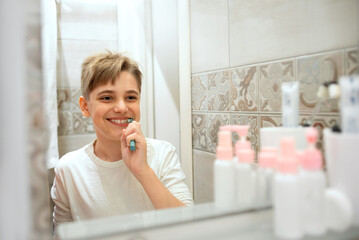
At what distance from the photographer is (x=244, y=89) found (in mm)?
855

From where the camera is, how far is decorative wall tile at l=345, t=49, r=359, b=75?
0.69 m

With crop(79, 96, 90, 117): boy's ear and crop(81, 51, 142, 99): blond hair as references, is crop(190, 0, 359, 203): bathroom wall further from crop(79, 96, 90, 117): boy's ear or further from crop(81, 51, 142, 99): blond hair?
crop(79, 96, 90, 117): boy's ear

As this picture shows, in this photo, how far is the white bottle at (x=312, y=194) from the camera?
60 centimetres

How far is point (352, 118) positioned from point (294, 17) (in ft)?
0.97

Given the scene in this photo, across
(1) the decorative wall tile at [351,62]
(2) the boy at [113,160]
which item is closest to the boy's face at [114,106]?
(2) the boy at [113,160]

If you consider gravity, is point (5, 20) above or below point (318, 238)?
above

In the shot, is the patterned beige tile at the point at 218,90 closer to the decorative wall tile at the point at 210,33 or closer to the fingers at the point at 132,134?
the decorative wall tile at the point at 210,33

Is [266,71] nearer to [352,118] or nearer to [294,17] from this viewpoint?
[294,17]

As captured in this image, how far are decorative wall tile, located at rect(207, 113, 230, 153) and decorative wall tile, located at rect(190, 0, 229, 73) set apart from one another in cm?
12

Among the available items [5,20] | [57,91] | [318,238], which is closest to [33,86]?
[5,20]

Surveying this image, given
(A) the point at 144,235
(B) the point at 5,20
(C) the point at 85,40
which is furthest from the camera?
(C) the point at 85,40

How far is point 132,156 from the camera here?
0.80 metres

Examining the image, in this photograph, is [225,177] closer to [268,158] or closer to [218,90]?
[268,158]

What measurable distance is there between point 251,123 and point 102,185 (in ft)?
1.24
